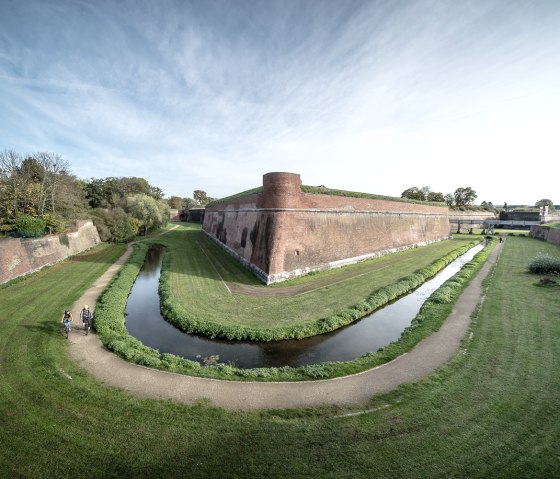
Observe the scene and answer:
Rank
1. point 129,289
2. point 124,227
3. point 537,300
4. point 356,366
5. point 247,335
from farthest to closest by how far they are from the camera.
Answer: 1. point 124,227
2. point 129,289
3. point 537,300
4. point 247,335
5. point 356,366

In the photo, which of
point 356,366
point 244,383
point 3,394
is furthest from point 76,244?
point 356,366

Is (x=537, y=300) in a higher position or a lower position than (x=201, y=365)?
higher

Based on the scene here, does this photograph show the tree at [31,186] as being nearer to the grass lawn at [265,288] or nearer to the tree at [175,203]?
the grass lawn at [265,288]

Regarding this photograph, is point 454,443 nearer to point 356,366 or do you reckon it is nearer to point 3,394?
point 356,366

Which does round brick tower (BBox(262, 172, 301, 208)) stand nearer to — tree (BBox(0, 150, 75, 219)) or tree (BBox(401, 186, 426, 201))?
tree (BBox(0, 150, 75, 219))

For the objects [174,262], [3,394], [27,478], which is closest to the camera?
[27,478]

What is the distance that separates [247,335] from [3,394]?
23.7ft

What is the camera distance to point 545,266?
19953 millimetres

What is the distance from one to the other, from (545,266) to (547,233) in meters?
30.1

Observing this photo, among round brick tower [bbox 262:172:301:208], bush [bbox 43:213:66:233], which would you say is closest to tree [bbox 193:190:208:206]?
bush [bbox 43:213:66:233]

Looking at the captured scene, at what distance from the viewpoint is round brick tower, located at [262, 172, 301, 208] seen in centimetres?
1991

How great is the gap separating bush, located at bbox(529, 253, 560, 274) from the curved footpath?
49.8 feet

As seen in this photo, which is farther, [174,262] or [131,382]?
[174,262]

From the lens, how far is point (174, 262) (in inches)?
950
